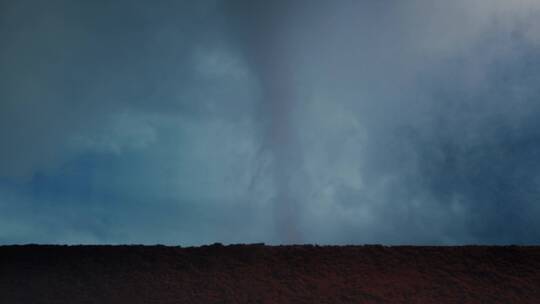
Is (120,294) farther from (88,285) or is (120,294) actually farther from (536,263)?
(536,263)

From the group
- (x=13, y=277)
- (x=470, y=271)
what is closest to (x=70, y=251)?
(x=13, y=277)

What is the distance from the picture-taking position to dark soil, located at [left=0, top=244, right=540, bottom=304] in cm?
1861

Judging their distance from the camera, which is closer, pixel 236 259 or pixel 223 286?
pixel 223 286

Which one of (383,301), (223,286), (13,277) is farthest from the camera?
(13,277)

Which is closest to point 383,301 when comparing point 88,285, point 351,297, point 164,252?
point 351,297

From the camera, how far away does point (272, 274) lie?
65.3ft

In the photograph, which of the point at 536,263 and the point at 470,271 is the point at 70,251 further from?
the point at 536,263

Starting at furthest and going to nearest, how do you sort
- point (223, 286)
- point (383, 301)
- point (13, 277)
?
1. point (13, 277)
2. point (223, 286)
3. point (383, 301)

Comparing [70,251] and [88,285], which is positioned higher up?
[70,251]

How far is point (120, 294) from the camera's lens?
19.3m

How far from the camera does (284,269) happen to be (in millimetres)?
20156

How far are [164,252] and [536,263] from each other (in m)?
12.2

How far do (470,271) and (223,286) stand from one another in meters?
7.80

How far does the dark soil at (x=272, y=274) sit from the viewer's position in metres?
18.6
